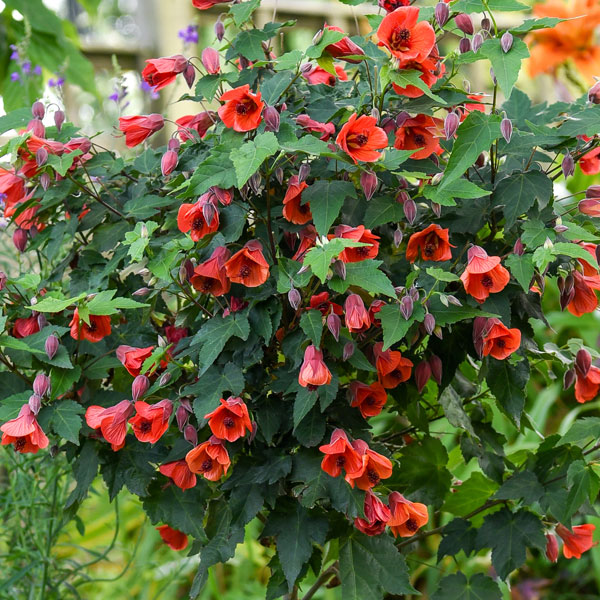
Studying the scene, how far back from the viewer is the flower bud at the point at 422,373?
101cm

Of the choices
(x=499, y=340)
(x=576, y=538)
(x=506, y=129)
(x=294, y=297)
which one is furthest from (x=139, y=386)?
(x=576, y=538)

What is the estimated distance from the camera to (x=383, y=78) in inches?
35.4

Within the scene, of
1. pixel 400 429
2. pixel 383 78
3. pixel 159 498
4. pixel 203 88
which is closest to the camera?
pixel 383 78

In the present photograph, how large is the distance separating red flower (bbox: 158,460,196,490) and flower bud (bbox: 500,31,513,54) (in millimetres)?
663

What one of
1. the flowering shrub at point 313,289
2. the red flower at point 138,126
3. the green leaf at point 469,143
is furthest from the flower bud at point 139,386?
Answer: the green leaf at point 469,143

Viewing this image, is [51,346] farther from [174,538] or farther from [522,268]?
[522,268]

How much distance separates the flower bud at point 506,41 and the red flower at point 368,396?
444 mm

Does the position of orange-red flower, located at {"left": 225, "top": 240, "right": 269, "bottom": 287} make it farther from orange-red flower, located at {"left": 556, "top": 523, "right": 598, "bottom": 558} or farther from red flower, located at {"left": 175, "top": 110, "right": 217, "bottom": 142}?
orange-red flower, located at {"left": 556, "top": 523, "right": 598, "bottom": 558}

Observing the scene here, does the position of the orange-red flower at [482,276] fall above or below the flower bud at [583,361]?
above

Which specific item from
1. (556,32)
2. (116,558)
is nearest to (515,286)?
(556,32)

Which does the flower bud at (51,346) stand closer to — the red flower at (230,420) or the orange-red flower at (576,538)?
the red flower at (230,420)

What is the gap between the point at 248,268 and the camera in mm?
936

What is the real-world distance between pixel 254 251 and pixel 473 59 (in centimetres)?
36

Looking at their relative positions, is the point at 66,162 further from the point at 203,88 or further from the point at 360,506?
the point at 360,506
